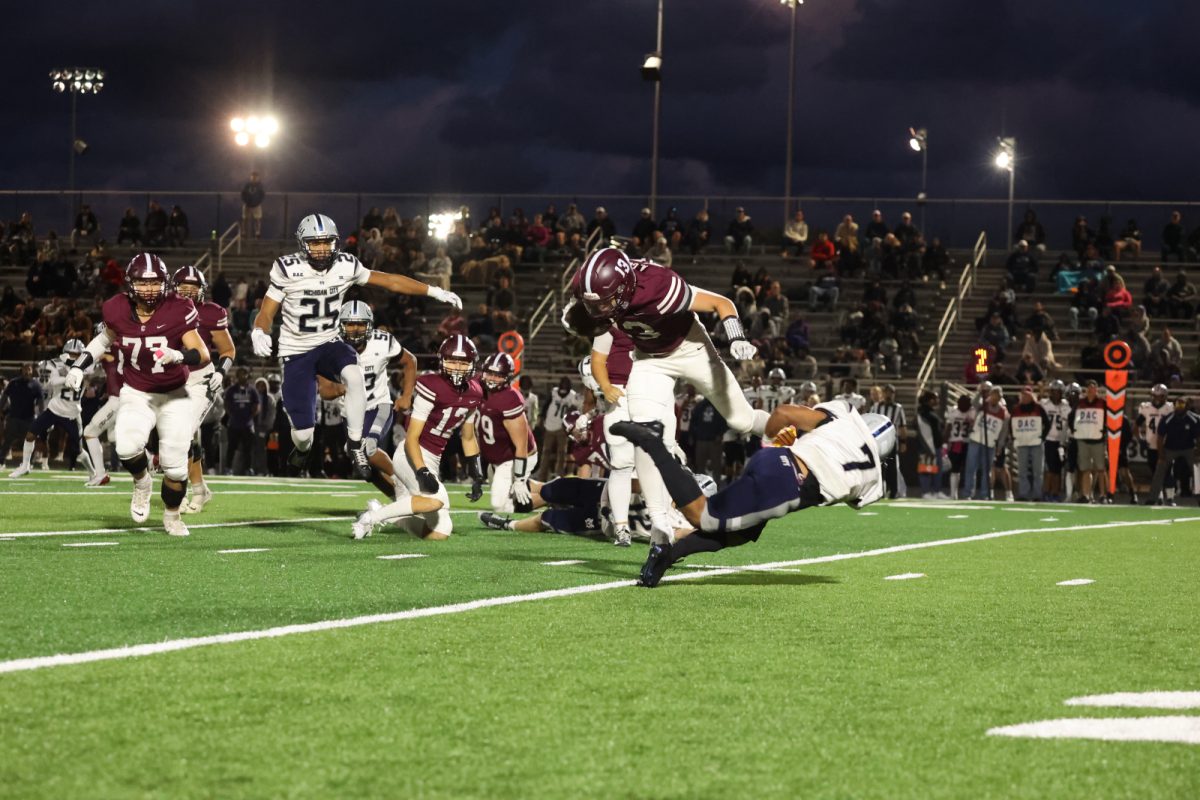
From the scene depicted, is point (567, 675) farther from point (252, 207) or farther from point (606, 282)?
point (252, 207)

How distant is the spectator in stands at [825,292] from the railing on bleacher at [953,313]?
231 cm

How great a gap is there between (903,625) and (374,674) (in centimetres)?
270

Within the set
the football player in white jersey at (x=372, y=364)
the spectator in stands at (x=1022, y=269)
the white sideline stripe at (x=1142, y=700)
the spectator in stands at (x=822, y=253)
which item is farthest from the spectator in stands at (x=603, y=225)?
the white sideline stripe at (x=1142, y=700)

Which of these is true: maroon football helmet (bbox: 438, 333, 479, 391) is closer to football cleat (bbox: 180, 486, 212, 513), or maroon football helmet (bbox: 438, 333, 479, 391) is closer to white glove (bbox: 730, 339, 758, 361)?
football cleat (bbox: 180, 486, 212, 513)

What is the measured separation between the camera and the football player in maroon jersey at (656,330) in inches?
333

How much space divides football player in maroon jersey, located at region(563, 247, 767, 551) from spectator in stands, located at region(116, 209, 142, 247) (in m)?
32.2

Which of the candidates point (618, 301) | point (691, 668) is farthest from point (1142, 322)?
point (691, 668)

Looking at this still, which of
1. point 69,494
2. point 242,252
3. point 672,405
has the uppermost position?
point 242,252

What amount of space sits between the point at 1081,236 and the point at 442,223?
1491 cm

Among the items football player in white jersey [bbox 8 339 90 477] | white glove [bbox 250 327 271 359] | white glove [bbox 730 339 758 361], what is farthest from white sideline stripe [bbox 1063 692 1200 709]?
football player in white jersey [bbox 8 339 90 477]

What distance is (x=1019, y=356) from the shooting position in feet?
94.4

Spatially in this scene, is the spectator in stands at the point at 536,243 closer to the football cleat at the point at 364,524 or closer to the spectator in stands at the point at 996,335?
the spectator in stands at the point at 996,335

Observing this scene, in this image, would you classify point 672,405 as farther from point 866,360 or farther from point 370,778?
point 866,360

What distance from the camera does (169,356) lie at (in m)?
10.6
